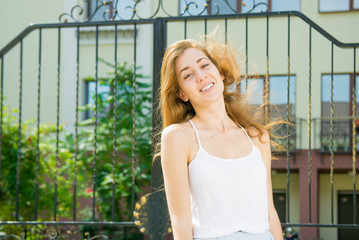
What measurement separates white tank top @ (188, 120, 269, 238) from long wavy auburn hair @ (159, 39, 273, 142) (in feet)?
1.03

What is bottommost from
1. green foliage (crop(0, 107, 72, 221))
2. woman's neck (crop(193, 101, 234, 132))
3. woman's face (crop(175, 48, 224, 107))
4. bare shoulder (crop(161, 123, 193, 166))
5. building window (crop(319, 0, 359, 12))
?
green foliage (crop(0, 107, 72, 221))

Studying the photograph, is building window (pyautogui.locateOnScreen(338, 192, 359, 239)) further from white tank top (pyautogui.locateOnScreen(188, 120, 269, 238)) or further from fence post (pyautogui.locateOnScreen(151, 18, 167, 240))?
white tank top (pyautogui.locateOnScreen(188, 120, 269, 238))

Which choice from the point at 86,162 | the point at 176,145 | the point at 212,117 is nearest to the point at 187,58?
the point at 212,117

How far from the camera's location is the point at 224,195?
209 centimetres

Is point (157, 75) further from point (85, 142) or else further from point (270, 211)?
point (85, 142)

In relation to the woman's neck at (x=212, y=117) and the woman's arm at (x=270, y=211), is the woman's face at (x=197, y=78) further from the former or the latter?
the woman's arm at (x=270, y=211)

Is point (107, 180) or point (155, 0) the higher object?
point (155, 0)

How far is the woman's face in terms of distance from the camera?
7.43ft

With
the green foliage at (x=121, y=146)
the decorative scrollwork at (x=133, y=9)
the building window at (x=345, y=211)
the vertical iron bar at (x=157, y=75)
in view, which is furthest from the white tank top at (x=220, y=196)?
the building window at (x=345, y=211)

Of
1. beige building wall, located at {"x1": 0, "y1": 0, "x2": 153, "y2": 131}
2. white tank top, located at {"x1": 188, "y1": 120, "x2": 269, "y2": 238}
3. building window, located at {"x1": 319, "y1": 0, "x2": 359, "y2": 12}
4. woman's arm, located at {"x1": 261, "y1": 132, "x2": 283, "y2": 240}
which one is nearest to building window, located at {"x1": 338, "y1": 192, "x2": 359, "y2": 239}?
building window, located at {"x1": 319, "y1": 0, "x2": 359, "y2": 12}

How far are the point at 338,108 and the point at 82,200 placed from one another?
272 inches

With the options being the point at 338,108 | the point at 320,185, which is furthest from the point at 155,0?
the point at 320,185

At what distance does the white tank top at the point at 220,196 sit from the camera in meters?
2.09

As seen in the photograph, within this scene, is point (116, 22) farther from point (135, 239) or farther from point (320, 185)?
point (320, 185)
